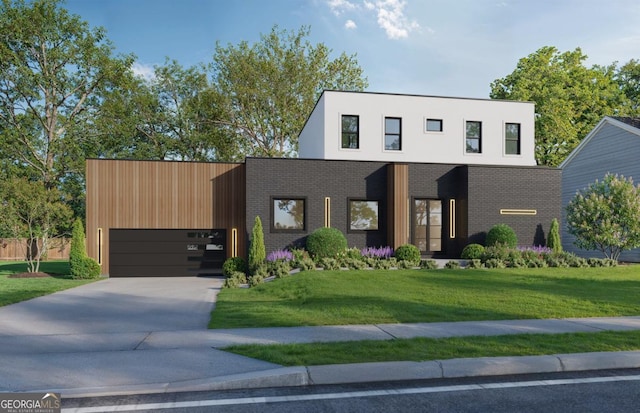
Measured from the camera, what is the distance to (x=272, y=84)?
34.8m

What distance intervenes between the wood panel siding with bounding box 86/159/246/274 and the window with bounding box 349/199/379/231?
5.12 m

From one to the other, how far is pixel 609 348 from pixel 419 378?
3.19m

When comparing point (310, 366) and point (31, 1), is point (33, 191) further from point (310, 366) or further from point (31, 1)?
point (310, 366)

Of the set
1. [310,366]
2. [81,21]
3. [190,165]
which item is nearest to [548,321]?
[310,366]

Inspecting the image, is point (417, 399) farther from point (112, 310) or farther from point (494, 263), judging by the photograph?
point (494, 263)

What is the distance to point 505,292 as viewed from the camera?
11367 mm

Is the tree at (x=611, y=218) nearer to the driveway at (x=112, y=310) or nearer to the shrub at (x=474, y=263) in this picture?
the shrub at (x=474, y=263)

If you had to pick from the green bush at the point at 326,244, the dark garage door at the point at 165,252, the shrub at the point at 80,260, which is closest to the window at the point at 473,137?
the green bush at the point at 326,244

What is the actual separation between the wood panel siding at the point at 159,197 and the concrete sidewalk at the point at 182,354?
30.1ft

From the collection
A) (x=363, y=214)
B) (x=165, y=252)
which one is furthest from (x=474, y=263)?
(x=165, y=252)

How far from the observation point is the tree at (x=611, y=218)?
57.1 ft

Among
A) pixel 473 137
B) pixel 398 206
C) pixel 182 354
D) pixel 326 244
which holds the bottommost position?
pixel 182 354

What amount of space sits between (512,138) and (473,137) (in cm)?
222

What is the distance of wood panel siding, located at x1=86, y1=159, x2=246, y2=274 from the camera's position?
1927 centimetres
